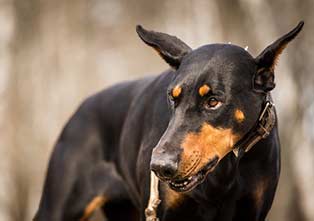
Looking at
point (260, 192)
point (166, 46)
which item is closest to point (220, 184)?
point (260, 192)

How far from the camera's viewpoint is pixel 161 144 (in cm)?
516

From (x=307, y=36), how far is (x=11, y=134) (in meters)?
5.51

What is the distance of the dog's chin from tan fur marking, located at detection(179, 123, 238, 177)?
3 cm

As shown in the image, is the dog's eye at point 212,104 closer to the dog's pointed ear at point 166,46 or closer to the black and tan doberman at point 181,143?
the black and tan doberman at point 181,143

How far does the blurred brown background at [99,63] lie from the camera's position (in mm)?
11266

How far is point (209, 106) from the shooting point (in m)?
5.27

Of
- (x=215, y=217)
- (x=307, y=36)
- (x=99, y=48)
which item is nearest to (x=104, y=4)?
(x=99, y=48)

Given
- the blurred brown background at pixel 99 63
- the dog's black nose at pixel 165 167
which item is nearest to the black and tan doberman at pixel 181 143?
the dog's black nose at pixel 165 167

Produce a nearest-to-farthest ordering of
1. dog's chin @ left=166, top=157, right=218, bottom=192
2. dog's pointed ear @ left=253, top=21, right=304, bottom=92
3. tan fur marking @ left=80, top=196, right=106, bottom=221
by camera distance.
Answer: dog's chin @ left=166, top=157, right=218, bottom=192
dog's pointed ear @ left=253, top=21, right=304, bottom=92
tan fur marking @ left=80, top=196, right=106, bottom=221

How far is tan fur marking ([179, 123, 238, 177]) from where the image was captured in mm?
5109

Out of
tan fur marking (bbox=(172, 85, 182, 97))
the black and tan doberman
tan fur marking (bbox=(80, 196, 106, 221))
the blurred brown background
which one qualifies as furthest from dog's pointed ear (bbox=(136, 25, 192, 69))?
the blurred brown background

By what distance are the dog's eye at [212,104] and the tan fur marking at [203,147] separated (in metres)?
0.10

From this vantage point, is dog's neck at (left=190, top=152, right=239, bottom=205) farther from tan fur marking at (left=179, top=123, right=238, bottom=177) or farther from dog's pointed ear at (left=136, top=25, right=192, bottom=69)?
dog's pointed ear at (left=136, top=25, right=192, bottom=69)

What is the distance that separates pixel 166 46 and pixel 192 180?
918 millimetres
